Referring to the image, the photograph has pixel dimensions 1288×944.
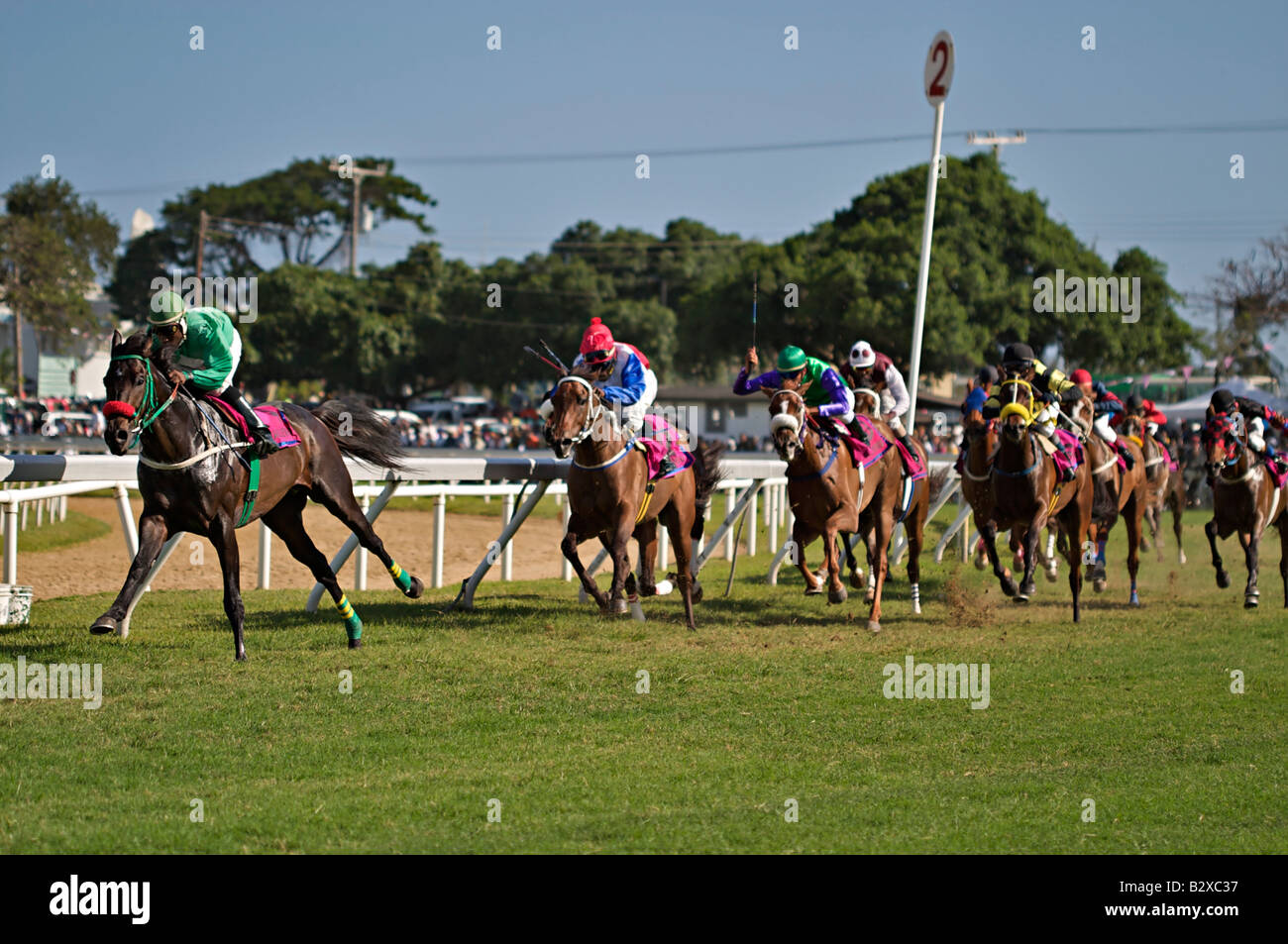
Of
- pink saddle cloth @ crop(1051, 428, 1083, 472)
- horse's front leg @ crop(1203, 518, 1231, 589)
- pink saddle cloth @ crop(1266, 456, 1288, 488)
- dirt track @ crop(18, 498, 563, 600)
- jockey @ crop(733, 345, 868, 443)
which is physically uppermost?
jockey @ crop(733, 345, 868, 443)

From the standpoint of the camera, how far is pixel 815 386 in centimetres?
1149

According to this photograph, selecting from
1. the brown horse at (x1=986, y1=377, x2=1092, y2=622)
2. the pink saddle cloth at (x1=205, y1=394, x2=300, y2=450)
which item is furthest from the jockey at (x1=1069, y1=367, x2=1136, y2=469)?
the pink saddle cloth at (x1=205, y1=394, x2=300, y2=450)

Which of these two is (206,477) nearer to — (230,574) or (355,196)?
(230,574)

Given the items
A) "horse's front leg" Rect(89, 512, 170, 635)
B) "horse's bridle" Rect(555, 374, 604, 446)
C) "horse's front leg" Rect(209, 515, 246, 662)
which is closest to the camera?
"horse's front leg" Rect(89, 512, 170, 635)

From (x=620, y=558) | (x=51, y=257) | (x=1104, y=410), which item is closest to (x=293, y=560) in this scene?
(x=620, y=558)

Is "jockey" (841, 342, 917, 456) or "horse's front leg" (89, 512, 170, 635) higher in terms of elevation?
"jockey" (841, 342, 917, 456)

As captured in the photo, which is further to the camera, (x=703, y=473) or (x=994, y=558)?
(x=994, y=558)

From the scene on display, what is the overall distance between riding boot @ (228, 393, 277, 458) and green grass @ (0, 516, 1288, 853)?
131 centimetres

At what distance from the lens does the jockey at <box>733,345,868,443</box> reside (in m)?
Result: 11.1

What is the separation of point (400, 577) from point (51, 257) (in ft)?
139

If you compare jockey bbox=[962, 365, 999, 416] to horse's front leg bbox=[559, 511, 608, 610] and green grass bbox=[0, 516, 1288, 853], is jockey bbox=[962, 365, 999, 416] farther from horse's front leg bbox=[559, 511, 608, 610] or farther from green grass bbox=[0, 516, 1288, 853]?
horse's front leg bbox=[559, 511, 608, 610]

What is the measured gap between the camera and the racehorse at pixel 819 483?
10.6m
